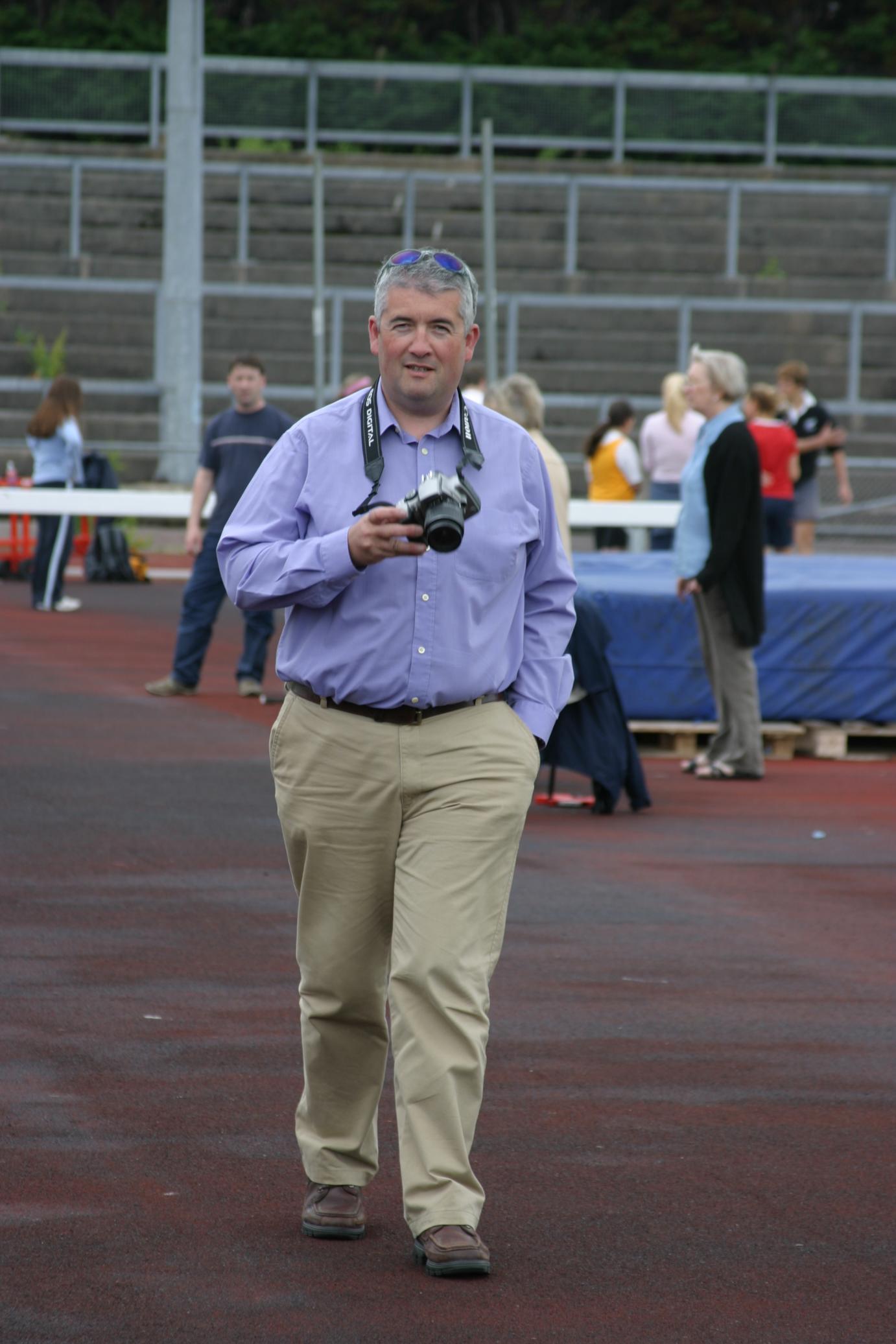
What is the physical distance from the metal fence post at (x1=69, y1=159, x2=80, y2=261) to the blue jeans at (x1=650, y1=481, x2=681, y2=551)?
41.2 ft

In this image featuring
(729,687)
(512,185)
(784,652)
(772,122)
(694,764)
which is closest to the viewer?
(729,687)

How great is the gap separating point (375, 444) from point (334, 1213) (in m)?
1.58

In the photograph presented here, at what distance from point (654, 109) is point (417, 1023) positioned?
1136 inches

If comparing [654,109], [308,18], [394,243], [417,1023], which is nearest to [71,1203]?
[417,1023]

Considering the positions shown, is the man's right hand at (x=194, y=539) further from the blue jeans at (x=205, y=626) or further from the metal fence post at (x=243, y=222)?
the metal fence post at (x=243, y=222)

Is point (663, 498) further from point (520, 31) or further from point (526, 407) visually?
point (520, 31)

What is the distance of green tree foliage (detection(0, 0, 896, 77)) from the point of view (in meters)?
34.8

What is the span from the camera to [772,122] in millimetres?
32000

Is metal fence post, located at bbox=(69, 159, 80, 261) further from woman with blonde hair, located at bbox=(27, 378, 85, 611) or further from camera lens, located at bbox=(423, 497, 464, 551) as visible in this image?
camera lens, located at bbox=(423, 497, 464, 551)

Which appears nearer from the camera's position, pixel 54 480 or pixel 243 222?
pixel 54 480

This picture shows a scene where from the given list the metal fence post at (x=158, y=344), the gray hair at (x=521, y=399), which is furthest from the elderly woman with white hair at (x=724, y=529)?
the metal fence post at (x=158, y=344)

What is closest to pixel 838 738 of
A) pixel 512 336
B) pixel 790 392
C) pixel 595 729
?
pixel 595 729

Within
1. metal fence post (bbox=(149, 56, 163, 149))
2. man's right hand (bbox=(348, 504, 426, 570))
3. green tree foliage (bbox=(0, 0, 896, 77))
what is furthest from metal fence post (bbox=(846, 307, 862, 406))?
man's right hand (bbox=(348, 504, 426, 570))

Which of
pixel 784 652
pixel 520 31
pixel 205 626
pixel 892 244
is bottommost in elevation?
pixel 205 626
